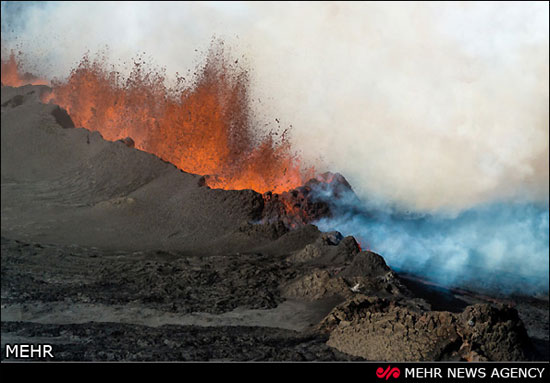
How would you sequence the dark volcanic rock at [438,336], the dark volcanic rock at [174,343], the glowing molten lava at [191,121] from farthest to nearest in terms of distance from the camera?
1. the glowing molten lava at [191,121]
2. the dark volcanic rock at [174,343]
3. the dark volcanic rock at [438,336]

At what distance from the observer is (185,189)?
2406cm

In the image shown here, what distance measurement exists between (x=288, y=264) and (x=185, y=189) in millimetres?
6511

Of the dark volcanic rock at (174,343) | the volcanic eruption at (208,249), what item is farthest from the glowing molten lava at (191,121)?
the dark volcanic rock at (174,343)

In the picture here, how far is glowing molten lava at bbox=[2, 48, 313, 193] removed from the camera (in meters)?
26.9

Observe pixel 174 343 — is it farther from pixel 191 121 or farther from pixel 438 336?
pixel 191 121

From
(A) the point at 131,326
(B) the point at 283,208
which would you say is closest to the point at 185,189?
(B) the point at 283,208

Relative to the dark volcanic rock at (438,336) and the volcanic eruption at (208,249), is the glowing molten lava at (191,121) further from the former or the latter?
the dark volcanic rock at (438,336)

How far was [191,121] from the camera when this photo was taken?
30.8 meters

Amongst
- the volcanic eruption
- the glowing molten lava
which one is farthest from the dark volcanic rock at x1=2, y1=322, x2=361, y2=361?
the glowing molten lava

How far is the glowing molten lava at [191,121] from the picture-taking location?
88.3ft

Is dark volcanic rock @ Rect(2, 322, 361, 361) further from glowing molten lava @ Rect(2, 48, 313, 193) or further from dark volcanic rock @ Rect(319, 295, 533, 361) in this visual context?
glowing molten lava @ Rect(2, 48, 313, 193)
